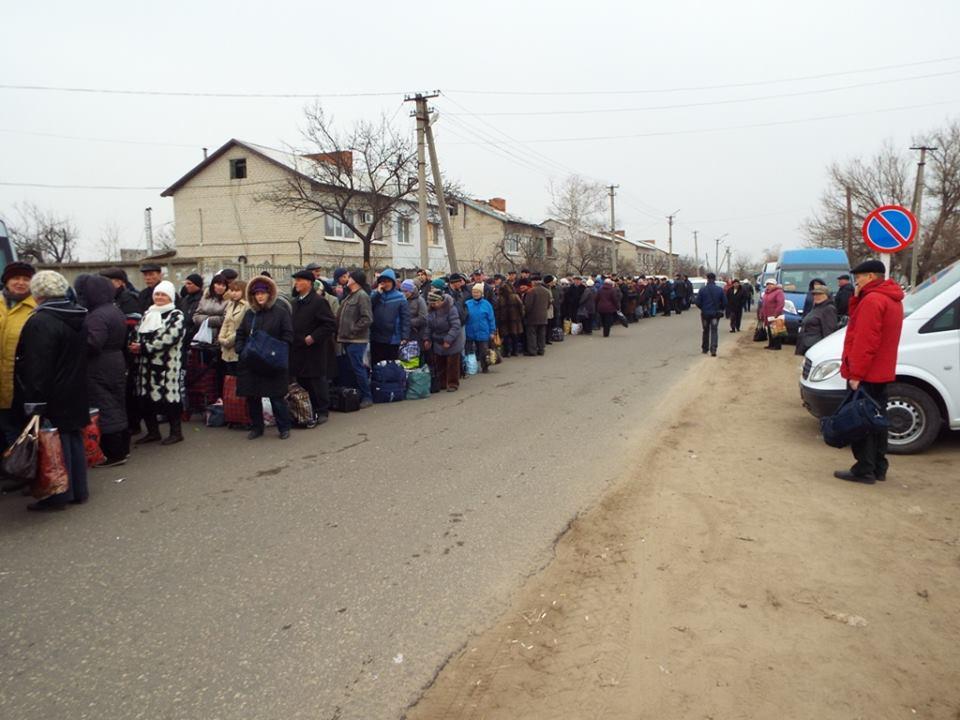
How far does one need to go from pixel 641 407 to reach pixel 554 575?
5680 millimetres

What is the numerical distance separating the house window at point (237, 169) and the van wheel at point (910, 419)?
119ft

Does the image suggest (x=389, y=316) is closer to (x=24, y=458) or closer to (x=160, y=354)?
(x=160, y=354)

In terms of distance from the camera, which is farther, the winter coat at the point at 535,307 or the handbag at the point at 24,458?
the winter coat at the point at 535,307

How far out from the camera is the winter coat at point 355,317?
30.2 ft

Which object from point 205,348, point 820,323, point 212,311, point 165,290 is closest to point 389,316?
point 212,311

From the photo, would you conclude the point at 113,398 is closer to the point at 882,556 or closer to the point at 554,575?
the point at 554,575

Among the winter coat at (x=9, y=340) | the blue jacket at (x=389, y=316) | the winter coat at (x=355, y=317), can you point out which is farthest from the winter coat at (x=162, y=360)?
the blue jacket at (x=389, y=316)

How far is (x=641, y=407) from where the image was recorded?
9.51m

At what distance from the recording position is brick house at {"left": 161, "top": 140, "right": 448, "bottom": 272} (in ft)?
117

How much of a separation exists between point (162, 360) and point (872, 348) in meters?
6.74

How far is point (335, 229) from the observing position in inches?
1465

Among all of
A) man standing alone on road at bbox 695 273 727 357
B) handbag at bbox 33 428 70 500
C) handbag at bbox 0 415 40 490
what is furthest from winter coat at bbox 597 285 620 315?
handbag at bbox 0 415 40 490

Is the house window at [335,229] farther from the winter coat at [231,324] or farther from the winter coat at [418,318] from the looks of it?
the winter coat at [231,324]

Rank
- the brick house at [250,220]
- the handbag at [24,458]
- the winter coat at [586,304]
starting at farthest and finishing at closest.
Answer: the brick house at [250,220]
the winter coat at [586,304]
the handbag at [24,458]
